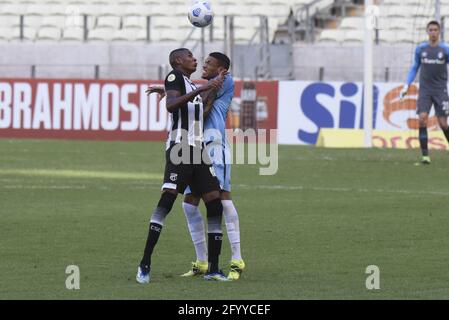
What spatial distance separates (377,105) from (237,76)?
541 centimetres

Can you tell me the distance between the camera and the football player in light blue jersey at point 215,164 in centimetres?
1139

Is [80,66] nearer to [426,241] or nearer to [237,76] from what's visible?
[237,76]

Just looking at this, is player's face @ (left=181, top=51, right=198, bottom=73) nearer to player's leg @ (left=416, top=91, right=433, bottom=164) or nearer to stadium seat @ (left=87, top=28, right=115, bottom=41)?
player's leg @ (left=416, top=91, right=433, bottom=164)

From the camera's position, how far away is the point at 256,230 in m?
14.5

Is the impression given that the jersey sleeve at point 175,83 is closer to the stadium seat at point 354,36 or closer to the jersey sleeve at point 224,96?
the jersey sleeve at point 224,96

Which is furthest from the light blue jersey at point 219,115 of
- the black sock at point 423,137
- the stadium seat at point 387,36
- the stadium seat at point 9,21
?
the stadium seat at point 9,21

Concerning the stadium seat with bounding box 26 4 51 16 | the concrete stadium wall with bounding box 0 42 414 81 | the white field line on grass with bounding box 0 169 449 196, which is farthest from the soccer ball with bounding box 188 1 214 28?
the stadium seat with bounding box 26 4 51 16

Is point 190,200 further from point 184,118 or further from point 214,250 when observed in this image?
point 184,118

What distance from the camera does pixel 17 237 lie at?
13562 millimetres

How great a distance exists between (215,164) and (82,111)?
21464mm

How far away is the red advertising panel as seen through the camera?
32469mm

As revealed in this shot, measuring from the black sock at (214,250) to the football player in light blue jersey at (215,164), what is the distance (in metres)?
0.22

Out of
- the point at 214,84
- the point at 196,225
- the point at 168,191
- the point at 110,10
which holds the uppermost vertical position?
the point at 110,10

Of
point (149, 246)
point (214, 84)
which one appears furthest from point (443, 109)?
point (149, 246)
